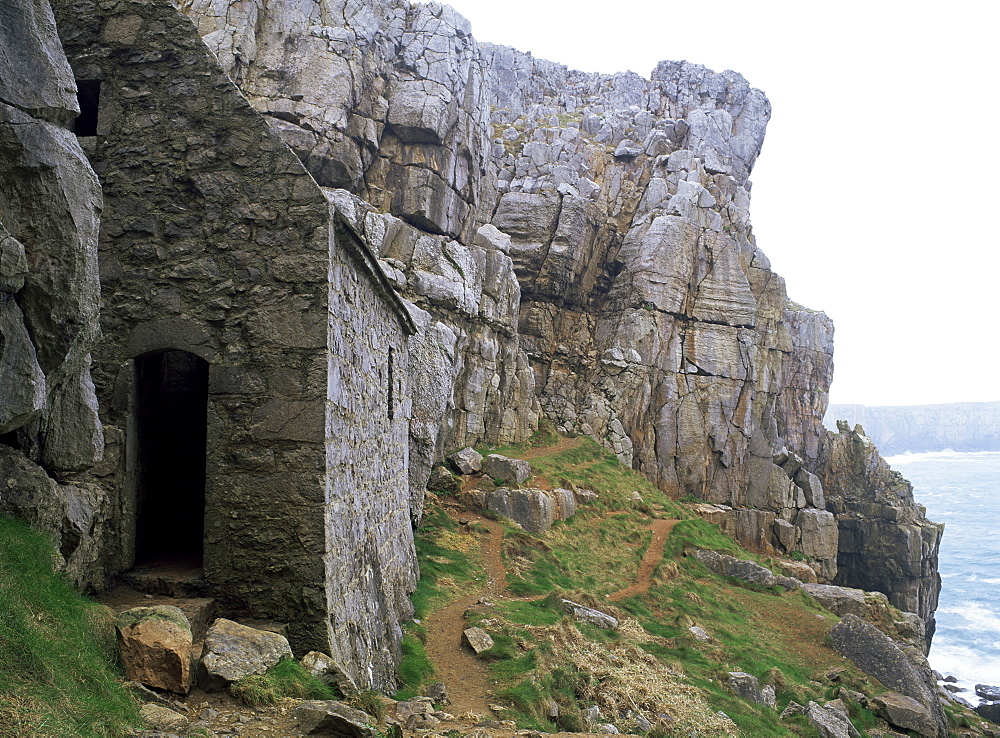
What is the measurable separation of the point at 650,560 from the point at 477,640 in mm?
13951

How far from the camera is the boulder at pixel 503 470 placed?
25.4m

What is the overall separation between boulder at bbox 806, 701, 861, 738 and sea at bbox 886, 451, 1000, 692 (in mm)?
28290

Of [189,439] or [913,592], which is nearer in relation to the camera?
[189,439]

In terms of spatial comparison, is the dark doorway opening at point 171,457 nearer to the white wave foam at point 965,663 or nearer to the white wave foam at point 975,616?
the white wave foam at point 965,663

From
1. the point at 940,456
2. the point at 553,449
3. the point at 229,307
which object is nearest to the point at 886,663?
the point at 229,307

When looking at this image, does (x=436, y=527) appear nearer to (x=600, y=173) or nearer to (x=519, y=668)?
(x=519, y=668)

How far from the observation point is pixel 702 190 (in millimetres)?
43938

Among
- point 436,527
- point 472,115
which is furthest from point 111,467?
point 472,115

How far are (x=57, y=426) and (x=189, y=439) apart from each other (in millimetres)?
4205

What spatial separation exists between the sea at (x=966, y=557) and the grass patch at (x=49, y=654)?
42177mm

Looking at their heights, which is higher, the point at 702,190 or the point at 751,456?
the point at 702,190

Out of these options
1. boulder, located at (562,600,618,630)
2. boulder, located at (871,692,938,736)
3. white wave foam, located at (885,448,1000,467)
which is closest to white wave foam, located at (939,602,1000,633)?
boulder, located at (871,692,938,736)

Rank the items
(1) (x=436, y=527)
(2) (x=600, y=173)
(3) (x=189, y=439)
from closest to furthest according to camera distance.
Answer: (3) (x=189, y=439), (1) (x=436, y=527), (2) (x=600, y=173)

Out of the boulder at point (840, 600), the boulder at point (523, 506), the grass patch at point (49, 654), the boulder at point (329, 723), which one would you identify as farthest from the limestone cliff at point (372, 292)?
the boulder at point (840, 600)
